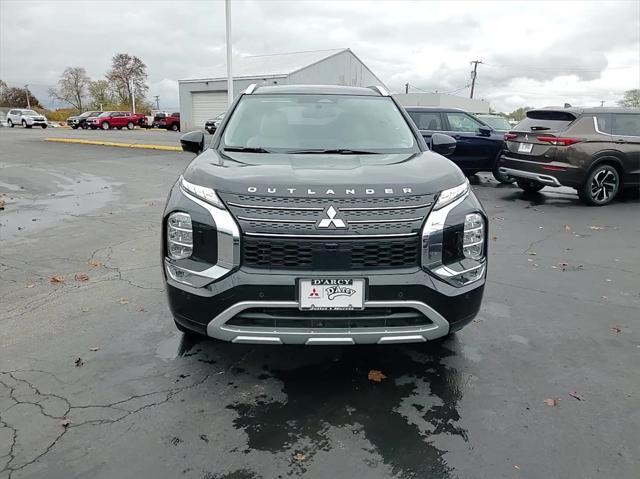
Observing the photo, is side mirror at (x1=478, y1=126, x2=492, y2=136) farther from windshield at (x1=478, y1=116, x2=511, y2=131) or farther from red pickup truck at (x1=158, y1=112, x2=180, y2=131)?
red pickup truck at (x1=158, y1=112, x2=180, y2=131)

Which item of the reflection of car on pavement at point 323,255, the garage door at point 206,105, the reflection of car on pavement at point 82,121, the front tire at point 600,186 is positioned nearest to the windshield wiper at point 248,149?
the reflection of car on pavement at point 323,255

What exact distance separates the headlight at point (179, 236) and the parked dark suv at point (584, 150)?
8142 millimetres

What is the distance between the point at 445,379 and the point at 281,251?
1399mm

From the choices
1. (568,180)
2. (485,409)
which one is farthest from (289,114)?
(568,180)

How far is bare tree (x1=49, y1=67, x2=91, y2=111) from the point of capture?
73000 millimetres

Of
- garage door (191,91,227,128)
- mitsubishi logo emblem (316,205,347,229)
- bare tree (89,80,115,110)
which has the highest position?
bare tree (89,80,115,110)

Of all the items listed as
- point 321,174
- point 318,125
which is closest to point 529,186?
point 318,125

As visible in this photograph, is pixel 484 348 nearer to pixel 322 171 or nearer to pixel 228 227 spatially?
pixel 322 171

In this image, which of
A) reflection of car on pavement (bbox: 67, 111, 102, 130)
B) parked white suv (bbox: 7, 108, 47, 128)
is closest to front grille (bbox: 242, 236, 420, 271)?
reflection of car on pavement (bbox: 67, 111, 102, 130)

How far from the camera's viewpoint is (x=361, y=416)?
283 cm

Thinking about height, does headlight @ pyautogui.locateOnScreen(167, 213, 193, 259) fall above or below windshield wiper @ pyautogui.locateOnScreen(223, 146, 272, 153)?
below

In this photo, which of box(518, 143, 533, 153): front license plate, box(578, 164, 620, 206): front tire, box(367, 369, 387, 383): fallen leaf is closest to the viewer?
box(367, 369, 387, 383): fallen leaf

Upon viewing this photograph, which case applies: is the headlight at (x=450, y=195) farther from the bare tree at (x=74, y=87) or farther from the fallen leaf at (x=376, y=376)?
the bare tree at (x=74, y=87)

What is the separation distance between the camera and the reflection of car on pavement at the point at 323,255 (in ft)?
8.91
